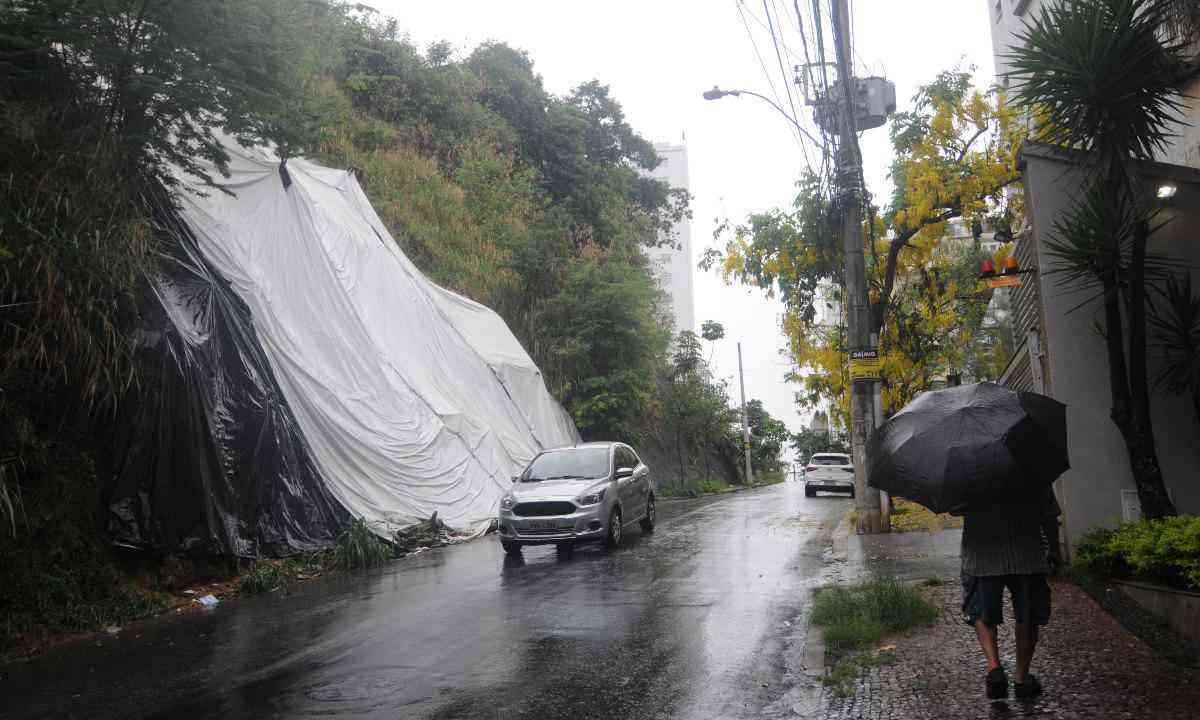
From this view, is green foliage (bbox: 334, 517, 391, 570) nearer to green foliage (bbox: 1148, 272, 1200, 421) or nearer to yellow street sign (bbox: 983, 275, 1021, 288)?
yellow street sign (bbox: 983, 275, 1021, 288)

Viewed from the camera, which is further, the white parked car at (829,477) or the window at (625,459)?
the white parked car at (829,477)

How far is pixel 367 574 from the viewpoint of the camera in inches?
525

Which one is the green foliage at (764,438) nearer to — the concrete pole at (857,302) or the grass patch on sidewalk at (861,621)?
the concrete pole at (857,302)

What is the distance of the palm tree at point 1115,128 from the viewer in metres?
8.05

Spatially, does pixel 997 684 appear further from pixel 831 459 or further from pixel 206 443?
pixel 831 459

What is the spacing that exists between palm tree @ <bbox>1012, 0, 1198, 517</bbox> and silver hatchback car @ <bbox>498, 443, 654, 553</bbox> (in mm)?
7394

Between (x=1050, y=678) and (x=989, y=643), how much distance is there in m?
0.75

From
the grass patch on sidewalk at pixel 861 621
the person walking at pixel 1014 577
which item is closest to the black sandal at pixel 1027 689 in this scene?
the person walking at pixel 1014 577

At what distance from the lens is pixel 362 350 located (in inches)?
764

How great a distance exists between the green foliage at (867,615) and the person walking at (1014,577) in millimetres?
1550

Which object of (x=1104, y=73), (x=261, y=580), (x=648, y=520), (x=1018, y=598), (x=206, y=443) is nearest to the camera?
(x=1018, y=598)

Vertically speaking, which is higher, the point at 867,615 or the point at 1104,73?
the point at 1104,73

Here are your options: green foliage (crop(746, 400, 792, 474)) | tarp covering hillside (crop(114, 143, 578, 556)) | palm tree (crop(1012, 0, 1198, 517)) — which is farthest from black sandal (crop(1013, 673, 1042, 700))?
green foliage (crop(746, 400, 792, 474))

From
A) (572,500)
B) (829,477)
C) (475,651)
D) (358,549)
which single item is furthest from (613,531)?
(829,477)
